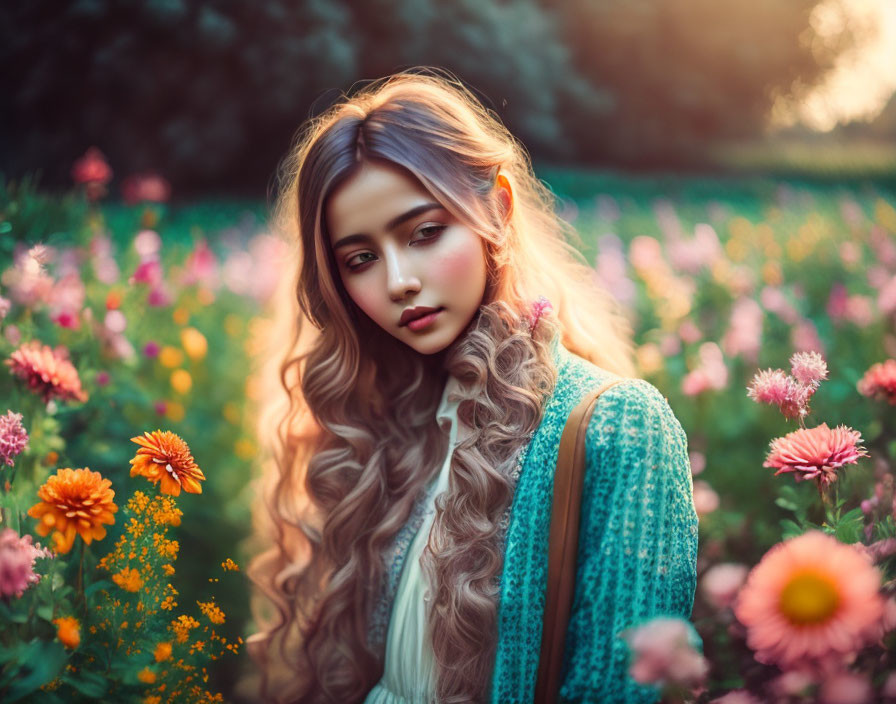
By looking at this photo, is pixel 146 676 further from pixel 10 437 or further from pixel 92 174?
pixel 92 174

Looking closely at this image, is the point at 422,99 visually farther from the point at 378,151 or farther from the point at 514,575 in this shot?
the point at 514,575

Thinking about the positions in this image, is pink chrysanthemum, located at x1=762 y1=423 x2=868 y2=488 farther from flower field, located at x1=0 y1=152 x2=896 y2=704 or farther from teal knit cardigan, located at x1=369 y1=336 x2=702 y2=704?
teal knit cardigan, located at x1=369 y1=336 x2=702 y2=704

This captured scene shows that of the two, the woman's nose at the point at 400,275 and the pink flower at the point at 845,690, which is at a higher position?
the woman's nose at the point at 400,275

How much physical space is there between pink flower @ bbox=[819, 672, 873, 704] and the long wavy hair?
1.89ft

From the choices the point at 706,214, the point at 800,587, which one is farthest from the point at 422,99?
the point at 706,214

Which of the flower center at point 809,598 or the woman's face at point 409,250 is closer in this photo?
the flower center at point 809,598

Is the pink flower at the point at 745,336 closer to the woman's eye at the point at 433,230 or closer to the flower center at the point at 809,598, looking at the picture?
the woman's eye at the point at 433,230

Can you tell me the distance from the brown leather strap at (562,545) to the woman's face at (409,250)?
12.9 inches

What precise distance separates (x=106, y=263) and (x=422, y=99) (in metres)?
1.85

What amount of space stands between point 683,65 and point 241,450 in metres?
10.7

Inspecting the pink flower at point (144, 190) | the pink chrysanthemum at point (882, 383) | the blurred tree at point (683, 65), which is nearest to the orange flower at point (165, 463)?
the pink chrysanthemum at point (882, 383)

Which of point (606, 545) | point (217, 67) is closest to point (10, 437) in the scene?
point (606, 545)

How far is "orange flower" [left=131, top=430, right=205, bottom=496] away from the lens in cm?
106

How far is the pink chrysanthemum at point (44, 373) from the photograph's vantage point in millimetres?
1334
